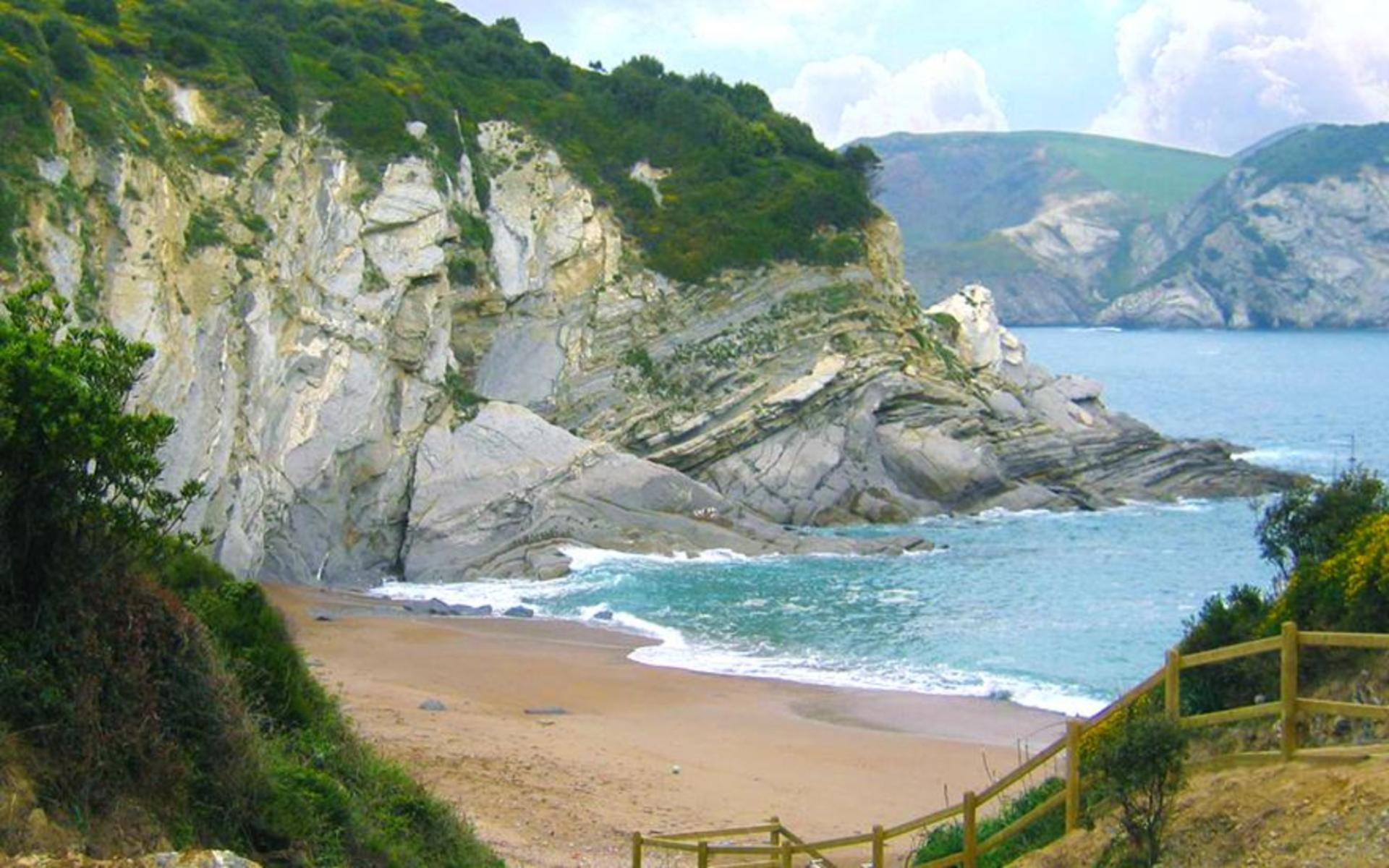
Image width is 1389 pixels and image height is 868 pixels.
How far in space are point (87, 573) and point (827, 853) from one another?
848 centimetres

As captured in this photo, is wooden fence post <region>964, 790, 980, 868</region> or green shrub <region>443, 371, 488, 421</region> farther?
green shrub <region>443, 371, 488, 421</region>

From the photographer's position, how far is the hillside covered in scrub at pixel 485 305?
32.6 m

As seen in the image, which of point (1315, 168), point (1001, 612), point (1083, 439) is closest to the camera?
point (1001, 612)

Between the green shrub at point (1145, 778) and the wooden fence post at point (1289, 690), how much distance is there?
581 mm

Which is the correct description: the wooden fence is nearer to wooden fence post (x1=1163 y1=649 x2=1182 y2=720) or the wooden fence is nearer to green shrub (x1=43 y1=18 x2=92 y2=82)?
wooden fence post (x1=1163 y1=649 x2=1182 y2=720)

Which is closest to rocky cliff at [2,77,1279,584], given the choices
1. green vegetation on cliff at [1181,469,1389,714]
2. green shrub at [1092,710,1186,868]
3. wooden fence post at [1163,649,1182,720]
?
green vegetation on cliff at [1181,469,1389,714]

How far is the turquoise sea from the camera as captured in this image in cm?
2589

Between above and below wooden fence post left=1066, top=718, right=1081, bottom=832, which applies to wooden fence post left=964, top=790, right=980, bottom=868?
below

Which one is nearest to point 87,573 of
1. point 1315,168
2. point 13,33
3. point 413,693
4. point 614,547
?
point 413,693

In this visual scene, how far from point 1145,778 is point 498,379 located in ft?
122

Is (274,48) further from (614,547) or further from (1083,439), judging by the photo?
(1083,439)

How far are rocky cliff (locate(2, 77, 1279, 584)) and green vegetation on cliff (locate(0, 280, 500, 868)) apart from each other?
21784 millimetres

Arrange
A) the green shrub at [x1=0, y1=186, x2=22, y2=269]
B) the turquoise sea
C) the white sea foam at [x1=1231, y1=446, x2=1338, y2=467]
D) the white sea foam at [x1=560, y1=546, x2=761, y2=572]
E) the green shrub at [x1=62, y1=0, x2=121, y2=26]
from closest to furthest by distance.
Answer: the turquoise sea < the green shrub at [x1=0, y1=186, x2=22, y2=269] < the white sea foam at [x1=560, y1=546, x2=761, y2=572] < the green shrub at [x1=62, y1=0, x2=121, y2=26] < the white sea foam at [x1=1231, y1=446, x2=1338, y2=467]

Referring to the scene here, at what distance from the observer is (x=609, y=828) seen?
1483 centimetres
